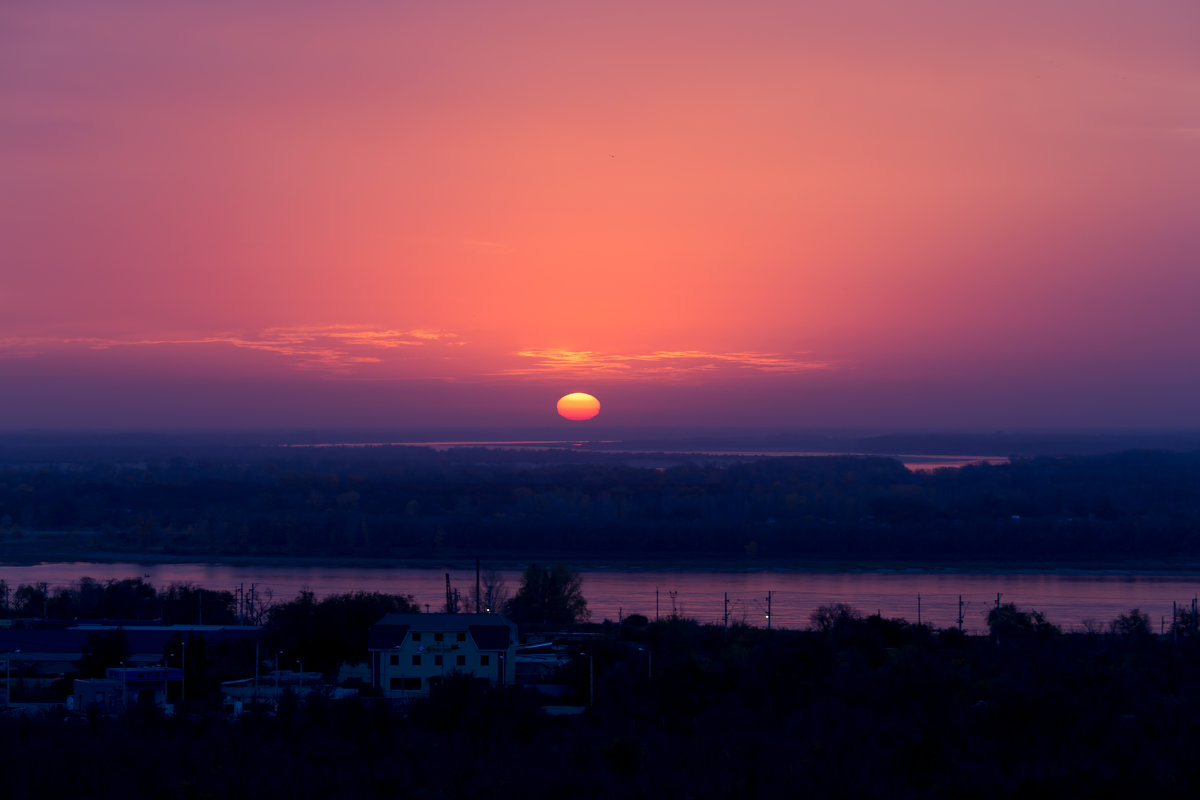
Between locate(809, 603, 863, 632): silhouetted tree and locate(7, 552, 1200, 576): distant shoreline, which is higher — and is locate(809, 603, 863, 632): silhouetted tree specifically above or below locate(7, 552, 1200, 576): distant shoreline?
above

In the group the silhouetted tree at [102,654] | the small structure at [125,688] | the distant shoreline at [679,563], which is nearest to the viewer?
the small structure at [125,688]

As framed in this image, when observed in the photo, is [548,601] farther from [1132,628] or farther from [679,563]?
[679,563]

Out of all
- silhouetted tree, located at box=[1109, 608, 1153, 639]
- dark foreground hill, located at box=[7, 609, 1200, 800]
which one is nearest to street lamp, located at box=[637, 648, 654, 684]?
dark foreground hill, located at box=[7, 609, 1200, 800]

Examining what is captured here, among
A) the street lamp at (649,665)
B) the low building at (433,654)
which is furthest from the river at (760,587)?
the low building at (433,654)

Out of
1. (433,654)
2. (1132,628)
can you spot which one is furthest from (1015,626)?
(433,654)

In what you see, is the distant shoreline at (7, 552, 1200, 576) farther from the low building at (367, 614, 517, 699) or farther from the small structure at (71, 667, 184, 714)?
the small structure at (71, 667, 184, 714)

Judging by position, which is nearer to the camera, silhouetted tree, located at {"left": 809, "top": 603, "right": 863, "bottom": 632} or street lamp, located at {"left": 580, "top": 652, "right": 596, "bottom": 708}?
street lamp, located at {"left": 580, "top": 652, "right": 596, "bottom": 708}

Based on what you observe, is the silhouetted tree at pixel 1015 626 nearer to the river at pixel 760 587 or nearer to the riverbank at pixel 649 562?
the river at pixel 760 587
